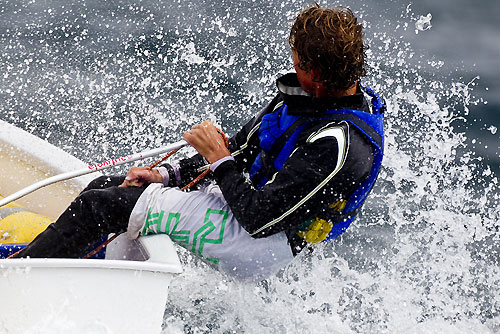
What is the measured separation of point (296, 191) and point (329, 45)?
1.62 feet

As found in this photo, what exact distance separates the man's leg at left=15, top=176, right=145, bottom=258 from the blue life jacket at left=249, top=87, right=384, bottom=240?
1.71 ft

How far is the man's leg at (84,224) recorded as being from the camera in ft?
8.01

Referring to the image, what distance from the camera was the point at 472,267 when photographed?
3723 mm

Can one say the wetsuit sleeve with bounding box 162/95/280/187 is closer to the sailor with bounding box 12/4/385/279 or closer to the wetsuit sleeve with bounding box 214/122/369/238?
the sailor with bounding box 12/4/385/279

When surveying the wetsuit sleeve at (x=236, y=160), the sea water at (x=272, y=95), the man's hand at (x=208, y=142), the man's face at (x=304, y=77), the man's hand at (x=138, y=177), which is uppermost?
the man's face at (x=304, y=77)

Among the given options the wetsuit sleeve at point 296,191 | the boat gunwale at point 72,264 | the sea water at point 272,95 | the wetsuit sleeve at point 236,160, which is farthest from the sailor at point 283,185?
the sea water at point 272,95

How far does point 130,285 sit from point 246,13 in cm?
376

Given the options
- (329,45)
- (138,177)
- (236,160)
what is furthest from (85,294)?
(329,45)

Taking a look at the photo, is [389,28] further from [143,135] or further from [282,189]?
[282,189]

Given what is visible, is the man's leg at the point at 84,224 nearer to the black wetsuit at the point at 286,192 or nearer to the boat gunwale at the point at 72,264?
the black wetsuit at the point at 286,192

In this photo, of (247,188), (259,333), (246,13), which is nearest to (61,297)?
(247,188)

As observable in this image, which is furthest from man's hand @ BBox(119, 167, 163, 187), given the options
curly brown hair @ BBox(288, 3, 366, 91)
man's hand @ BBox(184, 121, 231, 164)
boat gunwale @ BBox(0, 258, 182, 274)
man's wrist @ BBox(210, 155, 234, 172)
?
curly brown hair @ BBox(288, 3, 366, 91)

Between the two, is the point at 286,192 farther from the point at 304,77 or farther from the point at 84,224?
the point at 84,224

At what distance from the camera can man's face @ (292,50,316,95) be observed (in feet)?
7.53
